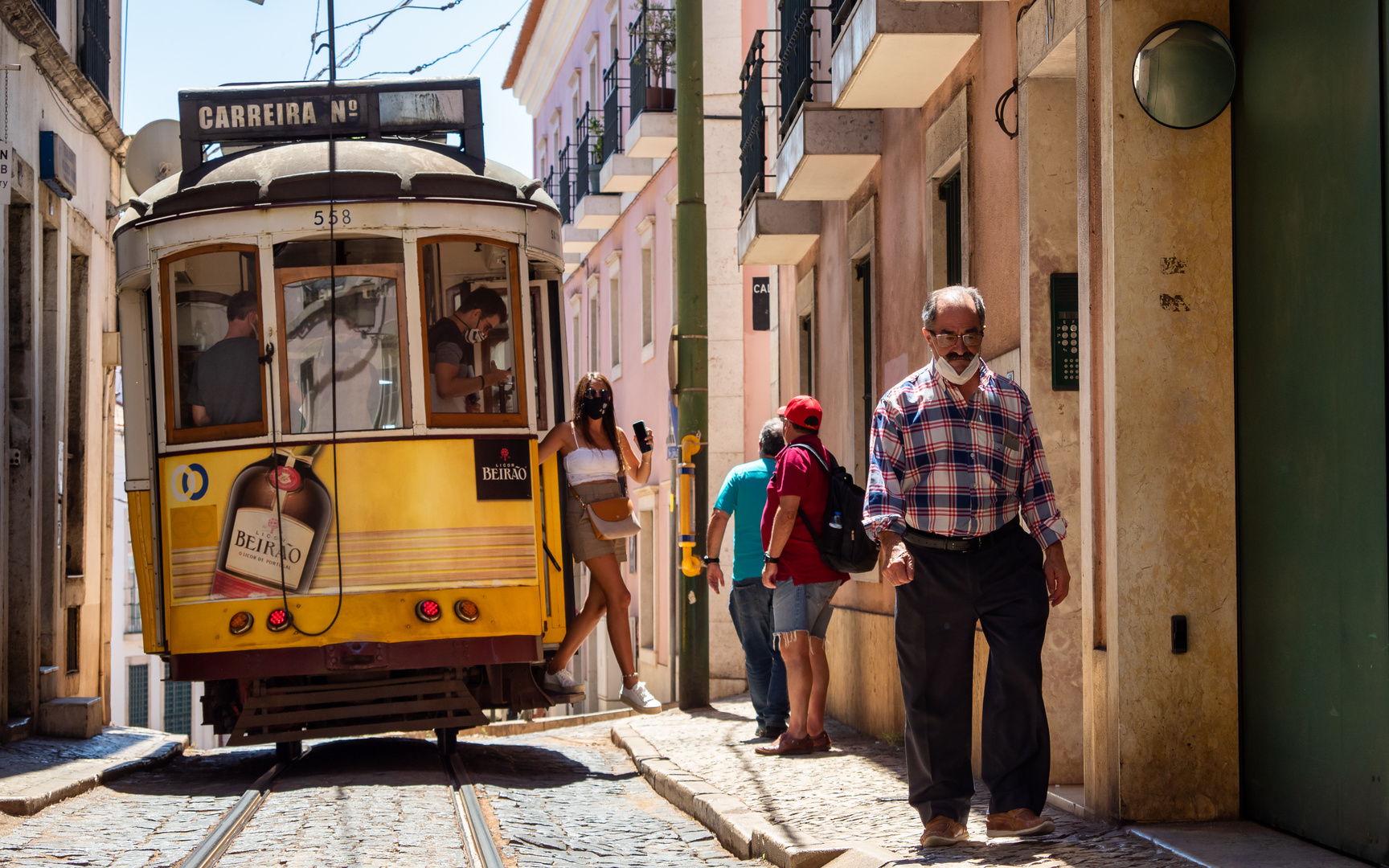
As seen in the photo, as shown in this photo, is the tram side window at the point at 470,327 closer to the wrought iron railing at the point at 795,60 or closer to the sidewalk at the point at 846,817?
the sidewalk at the point at 846,817

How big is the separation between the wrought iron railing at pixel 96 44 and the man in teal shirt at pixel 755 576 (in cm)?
727

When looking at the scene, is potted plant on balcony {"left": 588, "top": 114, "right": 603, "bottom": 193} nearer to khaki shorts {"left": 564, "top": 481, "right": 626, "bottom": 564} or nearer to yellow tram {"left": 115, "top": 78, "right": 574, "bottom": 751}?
khaki shorts {"left": 564, "top": 481, "right": 626, "bottom": 564}

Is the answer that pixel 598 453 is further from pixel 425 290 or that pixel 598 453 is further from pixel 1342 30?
pixel 1342 30

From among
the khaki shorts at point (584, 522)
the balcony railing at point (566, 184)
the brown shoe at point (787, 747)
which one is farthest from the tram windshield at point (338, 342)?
the balcony railing at point (566, 184)

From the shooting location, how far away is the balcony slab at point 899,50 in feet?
30.0

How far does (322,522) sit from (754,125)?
7505 millimetres

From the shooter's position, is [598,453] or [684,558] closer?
[598,453]

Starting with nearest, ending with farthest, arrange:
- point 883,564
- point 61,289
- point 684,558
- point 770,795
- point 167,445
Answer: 1. point 883,564
2. point 770,795
3. point 167,445
4. point 684,558
5. point 61,289

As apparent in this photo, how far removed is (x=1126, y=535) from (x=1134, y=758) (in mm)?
769

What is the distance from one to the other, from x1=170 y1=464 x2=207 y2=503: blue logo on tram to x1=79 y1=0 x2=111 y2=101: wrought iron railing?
6.53m

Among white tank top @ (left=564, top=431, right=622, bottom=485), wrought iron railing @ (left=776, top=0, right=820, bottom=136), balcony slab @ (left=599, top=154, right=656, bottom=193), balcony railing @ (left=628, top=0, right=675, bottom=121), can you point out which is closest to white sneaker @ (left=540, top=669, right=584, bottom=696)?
white tank top @ (left=564, top=431, right=622, bottom=485)

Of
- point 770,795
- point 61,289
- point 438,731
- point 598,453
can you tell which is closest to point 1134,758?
point 770,795

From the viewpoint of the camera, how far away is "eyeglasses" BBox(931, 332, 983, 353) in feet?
19.1

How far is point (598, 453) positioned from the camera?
9.98 metres
